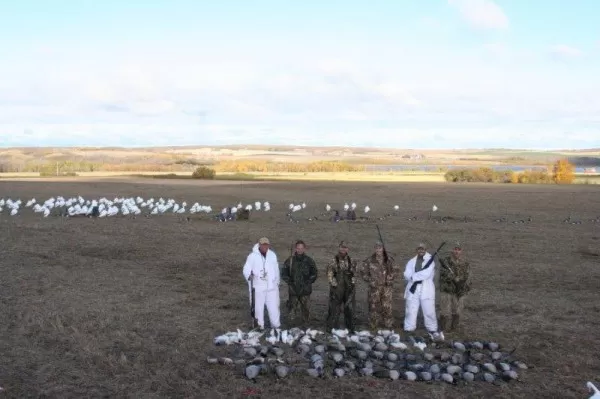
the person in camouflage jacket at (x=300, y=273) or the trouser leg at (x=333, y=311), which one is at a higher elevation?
the person in camouflage jacket at (x=300, y=273)

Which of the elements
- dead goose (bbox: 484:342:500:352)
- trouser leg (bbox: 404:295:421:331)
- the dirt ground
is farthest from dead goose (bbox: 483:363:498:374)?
trouser leg (bbox: 404:295:421:331)

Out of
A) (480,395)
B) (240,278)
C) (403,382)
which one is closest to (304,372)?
(403,382)

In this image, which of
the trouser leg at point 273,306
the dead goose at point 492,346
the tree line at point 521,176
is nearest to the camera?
the dead goose at point 492,346

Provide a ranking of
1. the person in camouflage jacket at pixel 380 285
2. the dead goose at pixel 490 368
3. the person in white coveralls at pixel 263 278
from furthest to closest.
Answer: the person in camouflage jacket at pixel 380 285, the person in white coveralls at pixel 263 278, the dead goose at pixel 490 368

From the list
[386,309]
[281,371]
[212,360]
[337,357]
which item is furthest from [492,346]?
[212,360]

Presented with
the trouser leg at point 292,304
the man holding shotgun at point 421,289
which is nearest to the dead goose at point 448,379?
the man holding shotgun at point 421,289

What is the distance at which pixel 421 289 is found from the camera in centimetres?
1350

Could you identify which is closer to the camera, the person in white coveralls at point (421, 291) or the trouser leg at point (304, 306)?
the person in white coveralls at point (421, 291)

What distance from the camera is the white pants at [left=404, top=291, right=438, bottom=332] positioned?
44.4ft

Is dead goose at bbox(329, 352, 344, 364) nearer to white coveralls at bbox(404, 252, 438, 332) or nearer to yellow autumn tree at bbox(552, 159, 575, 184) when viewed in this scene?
white coveralls at bbox(404, 252, 438, 332)

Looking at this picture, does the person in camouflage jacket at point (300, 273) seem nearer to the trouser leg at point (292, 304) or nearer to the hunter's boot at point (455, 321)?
the trouser leg at point (292, 304)

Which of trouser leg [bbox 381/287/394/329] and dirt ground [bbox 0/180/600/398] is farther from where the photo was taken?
trouser leg [bbox 381/287/394/329]

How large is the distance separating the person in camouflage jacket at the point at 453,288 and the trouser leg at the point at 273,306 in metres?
3.30

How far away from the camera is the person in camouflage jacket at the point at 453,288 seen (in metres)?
13.5
